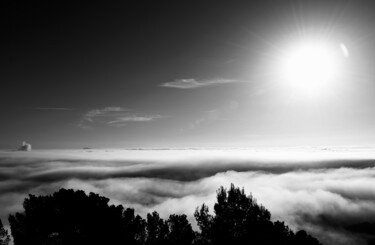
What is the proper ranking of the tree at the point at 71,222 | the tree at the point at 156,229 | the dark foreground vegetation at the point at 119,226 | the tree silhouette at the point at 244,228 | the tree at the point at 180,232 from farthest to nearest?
the tree at the point at 156,229
the tree at the point at 180,232
the tree at the point at 71,222
the dark foreground vegetation at the point at 119,226
the tree silhouette at the point at 244,228

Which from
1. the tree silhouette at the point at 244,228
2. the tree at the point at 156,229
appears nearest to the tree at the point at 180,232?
the tree at the point at 156,229

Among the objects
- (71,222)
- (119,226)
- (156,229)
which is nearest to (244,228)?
(156,229)

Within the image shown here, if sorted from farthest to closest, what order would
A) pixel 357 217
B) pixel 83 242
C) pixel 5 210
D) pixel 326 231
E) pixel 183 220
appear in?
pixel 5 210 < pixel 357 217 < pixel 326 231 < pixel 183 220 < pixel 83 242

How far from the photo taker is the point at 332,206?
19238 centimetres

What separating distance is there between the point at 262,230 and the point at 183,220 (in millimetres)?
12942

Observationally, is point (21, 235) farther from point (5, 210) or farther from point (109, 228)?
point (5, 210)

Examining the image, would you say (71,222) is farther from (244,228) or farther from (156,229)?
(244,228)

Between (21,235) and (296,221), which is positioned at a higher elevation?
(21,235)

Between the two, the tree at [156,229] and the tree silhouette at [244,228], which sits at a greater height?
the tree silhouette at [244,228]

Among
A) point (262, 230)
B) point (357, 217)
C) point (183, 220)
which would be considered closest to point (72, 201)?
point (183, 220)

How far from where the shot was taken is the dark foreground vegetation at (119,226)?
3791 centimetres

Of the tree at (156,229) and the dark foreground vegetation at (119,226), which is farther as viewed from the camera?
the tree at (156,229)

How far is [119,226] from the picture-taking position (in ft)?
139

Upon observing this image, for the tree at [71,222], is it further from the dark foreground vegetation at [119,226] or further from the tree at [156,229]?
the tree at [156,229]
